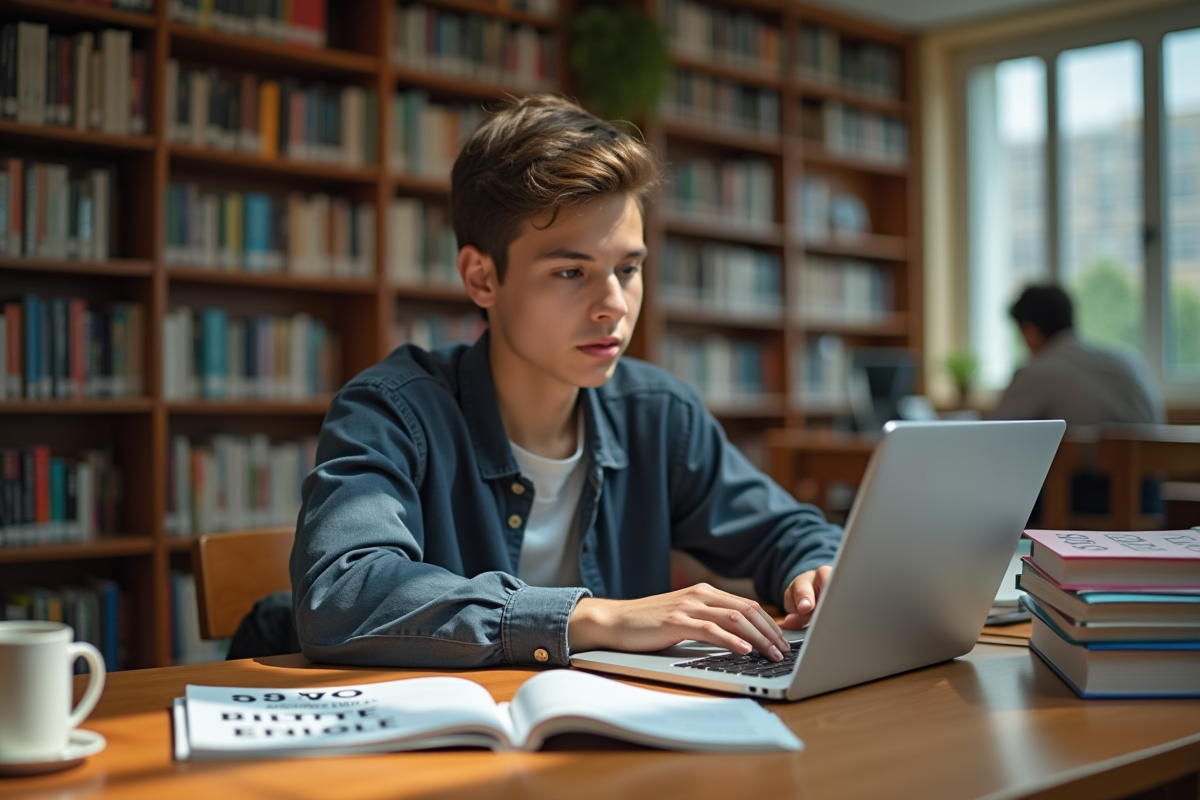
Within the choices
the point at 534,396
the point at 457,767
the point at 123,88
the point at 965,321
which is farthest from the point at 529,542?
the point at 965,321

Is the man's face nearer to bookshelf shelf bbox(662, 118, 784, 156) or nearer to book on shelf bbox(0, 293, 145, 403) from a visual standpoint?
book on shelf bbox(0, 293, 145, 403)

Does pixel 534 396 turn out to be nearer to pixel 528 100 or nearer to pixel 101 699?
pixel 528 100

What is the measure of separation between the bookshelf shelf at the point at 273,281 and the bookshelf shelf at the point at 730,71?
1.76 meters

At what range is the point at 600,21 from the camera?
4.19 metres

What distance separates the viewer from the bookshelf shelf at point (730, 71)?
4.71m

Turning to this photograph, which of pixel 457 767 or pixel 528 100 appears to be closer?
pixel 457 767

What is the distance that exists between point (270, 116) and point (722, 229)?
6.69ft

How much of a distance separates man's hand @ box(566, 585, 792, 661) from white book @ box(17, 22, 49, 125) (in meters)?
2.72

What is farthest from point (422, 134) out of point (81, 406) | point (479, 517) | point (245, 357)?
point (479, 517)

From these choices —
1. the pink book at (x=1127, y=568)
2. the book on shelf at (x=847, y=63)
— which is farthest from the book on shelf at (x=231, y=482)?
the book on shelf at (x=847, y=63)

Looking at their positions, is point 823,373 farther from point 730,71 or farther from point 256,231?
Answer: point 256,231

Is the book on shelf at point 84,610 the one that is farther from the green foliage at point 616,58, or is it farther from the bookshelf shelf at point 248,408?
the green foliage at point 616,58

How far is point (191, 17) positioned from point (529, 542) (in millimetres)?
2540

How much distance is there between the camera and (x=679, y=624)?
0.98 metres
